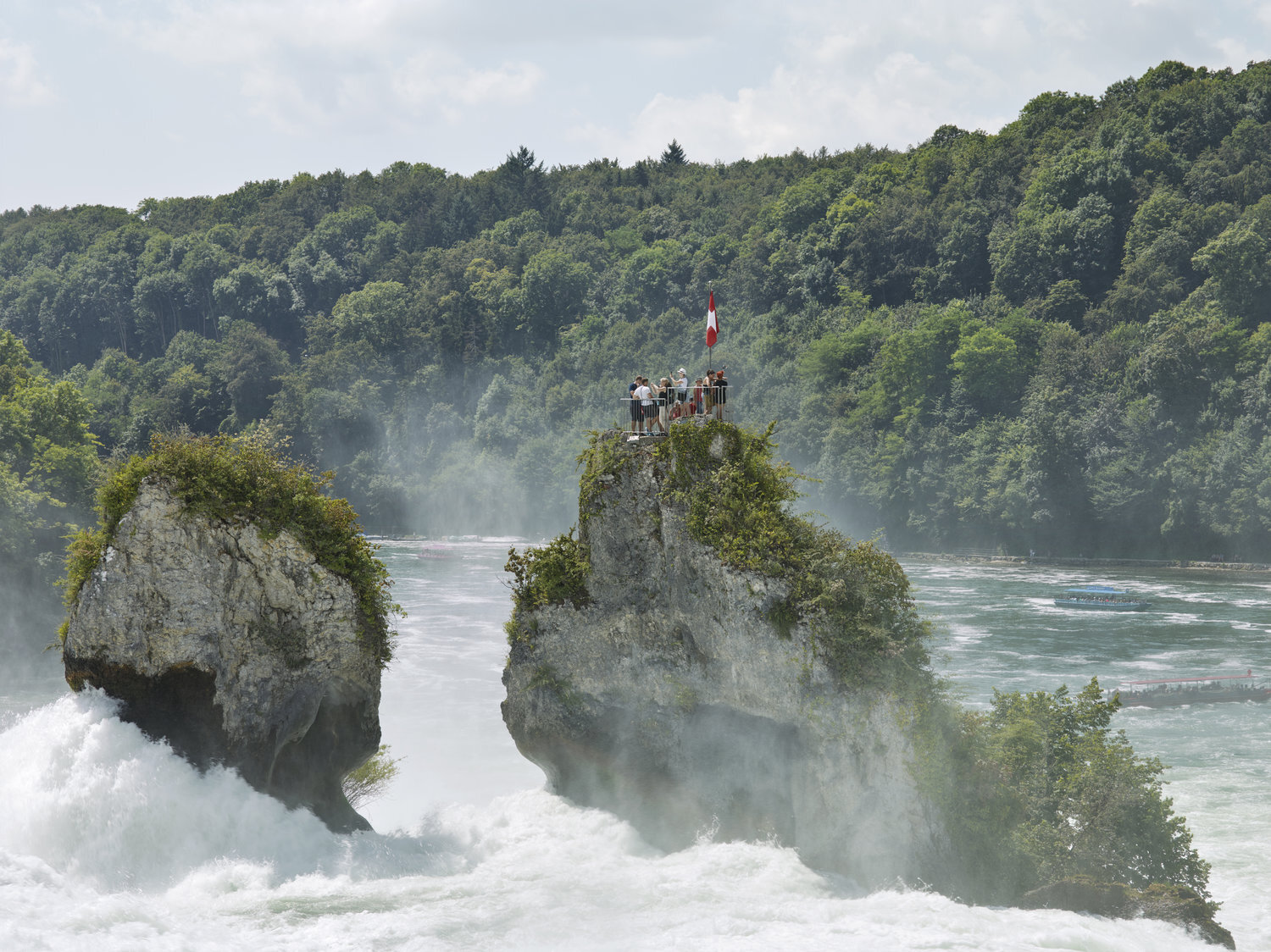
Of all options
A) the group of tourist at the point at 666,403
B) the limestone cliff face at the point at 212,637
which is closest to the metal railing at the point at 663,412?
the group of tourist at the point at 666,403

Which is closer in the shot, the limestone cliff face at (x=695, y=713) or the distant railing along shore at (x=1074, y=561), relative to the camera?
the limestone cliff face at (x=695, y=713)

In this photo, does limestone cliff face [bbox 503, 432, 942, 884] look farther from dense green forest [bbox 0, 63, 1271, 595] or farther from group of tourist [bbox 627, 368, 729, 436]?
dense green forest [bbox 0, 63, 1271, 595]

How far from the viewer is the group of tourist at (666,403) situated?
1168 inches

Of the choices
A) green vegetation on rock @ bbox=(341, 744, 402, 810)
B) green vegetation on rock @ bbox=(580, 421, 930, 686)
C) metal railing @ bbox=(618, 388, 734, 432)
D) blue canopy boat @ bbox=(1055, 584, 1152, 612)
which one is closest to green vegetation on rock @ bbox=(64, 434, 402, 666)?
green vegetation on rock @ bbox=(341, 744, 402, 810)

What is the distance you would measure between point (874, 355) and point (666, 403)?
110 meters

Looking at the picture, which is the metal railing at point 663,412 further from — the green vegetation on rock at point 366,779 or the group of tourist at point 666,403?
the green vegetation on rock at point 366,779

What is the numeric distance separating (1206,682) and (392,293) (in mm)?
146856

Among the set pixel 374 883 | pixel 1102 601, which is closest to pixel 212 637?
pixel 374 883

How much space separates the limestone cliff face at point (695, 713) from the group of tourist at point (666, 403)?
4.14 feet

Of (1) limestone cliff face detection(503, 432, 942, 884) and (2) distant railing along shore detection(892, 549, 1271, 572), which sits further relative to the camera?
(2) distant railing along shore detection(892, 549, 1271, 572)

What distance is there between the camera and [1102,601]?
80.7 m

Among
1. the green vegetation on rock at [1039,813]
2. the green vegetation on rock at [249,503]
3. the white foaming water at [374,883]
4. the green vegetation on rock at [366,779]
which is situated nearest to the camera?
the white foaming water at [374,883]

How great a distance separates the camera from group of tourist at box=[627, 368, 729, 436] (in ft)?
97.3

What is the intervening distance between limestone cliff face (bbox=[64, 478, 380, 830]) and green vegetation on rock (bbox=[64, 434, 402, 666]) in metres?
0.28
